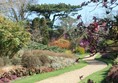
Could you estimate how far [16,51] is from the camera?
58.6ft

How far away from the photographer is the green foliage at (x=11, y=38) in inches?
669

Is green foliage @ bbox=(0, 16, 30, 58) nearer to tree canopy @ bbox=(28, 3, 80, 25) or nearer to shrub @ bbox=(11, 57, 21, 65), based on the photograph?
shrub @ bbox=(11, 57, 21, 65)

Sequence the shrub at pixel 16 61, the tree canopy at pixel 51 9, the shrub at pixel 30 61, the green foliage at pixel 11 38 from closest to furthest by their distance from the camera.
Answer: the shrub at pixel 16 61 < the green foliage at pixel 11 38 < the shrub at pixel 30 61 < the tree canopy at pixel 51 9

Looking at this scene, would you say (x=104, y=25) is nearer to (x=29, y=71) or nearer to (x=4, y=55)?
(x=29, y=71)

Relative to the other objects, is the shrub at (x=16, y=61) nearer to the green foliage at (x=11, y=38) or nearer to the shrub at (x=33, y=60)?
the shrub at (x=33, y=60)

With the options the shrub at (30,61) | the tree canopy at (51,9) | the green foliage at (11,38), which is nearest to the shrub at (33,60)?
the shrub at (30,61)

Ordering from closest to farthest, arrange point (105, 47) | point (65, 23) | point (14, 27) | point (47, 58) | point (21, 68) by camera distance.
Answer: point (105, 47)
point (21, 68)
point (14, 27)
point (47, 58)
point (65, 23)

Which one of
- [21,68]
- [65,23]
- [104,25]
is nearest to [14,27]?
[21,68]

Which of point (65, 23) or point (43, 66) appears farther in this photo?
point (65, 23)

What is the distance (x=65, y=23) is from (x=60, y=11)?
352 centimetres

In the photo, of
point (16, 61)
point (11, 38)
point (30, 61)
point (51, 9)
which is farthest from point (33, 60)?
point (51, 9)

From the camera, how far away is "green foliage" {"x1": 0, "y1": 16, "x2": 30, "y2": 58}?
669 inches

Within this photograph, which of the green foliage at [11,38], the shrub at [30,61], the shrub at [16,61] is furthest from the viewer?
the shrub at [30,61]

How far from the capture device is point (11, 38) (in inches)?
671
